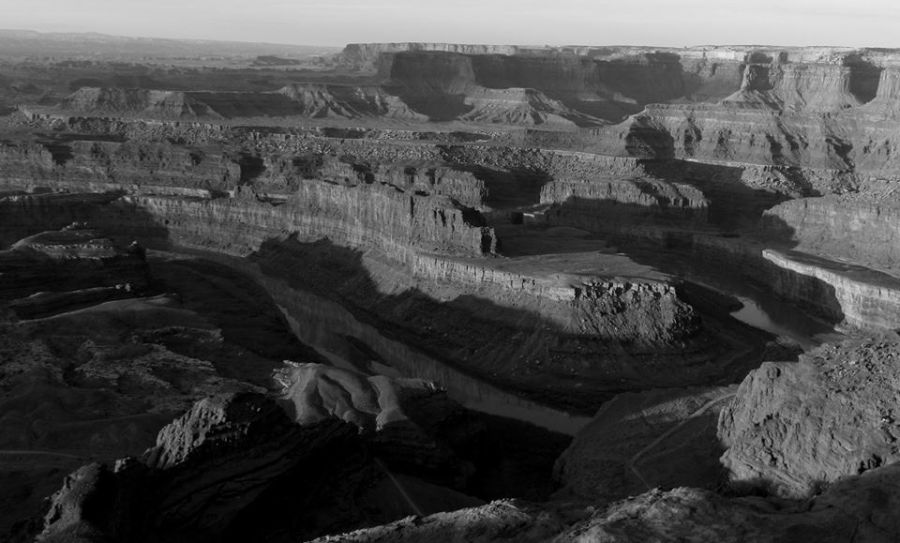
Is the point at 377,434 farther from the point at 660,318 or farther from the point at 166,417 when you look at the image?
the point at 660,318

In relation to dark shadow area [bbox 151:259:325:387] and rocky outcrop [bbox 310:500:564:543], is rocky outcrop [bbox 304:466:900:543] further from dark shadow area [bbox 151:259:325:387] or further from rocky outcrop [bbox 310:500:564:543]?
dark shadow area [bbox 151:259:325:387]

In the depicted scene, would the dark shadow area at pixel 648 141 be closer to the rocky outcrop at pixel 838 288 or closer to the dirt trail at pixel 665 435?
the rocky outcrop at pixel 838 288

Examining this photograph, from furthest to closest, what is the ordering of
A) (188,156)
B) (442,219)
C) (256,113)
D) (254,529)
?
(256,113), (188,156), (442,219), (254,529)

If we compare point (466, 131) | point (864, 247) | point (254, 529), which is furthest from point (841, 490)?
point (466, 131)

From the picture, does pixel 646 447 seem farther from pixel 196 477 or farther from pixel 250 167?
A: pixel 250 167

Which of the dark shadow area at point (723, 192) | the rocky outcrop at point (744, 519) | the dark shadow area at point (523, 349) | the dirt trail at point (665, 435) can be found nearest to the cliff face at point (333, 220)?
the dark shadow area at point (523, 349)

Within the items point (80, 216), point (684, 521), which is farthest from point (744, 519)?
point (80, 216)

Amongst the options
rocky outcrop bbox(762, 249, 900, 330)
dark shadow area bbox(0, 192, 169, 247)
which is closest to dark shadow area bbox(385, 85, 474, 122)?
dark shadow area bbox(0, 192, 169, 247)
